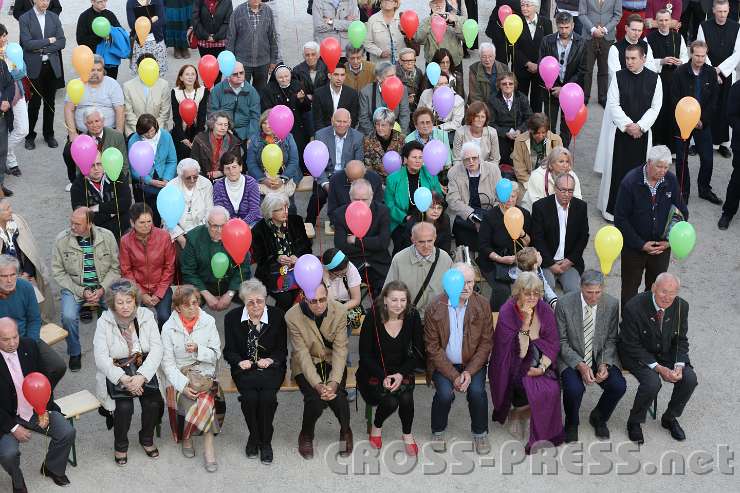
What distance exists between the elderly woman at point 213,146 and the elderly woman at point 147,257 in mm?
1555

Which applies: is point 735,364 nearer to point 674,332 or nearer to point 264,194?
point 674,332

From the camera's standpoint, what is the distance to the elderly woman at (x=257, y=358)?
9016mm

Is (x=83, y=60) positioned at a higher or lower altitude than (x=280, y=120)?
higher

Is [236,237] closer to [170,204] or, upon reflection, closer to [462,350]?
[170,204]

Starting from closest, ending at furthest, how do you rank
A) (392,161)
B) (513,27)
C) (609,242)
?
(609,242) < (392,161) < (513,27)

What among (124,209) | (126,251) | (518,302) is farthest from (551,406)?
(124,209)

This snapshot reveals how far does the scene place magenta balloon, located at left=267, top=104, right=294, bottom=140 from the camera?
37.4 ft

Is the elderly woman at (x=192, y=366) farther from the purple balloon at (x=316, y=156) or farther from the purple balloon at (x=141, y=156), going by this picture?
the purple balloon at (x=316, y=156)

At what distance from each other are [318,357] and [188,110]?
12.6ft

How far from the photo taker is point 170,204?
10.3 m

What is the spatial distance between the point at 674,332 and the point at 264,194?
397 cm

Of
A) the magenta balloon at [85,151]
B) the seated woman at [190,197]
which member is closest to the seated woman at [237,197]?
the seated woman at [190,197]

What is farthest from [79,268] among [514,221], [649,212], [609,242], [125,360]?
[649,212]

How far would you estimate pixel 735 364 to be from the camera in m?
10.1
